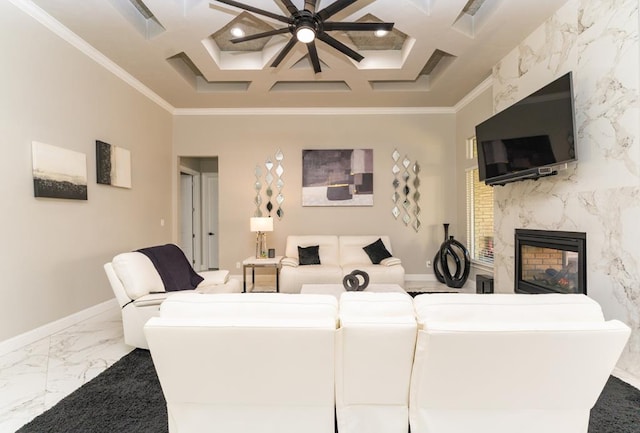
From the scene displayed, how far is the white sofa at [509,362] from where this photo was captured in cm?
128

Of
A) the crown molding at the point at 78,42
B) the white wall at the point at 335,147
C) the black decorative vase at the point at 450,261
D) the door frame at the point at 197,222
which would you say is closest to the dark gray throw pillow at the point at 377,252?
the white wall at the point at 335,147

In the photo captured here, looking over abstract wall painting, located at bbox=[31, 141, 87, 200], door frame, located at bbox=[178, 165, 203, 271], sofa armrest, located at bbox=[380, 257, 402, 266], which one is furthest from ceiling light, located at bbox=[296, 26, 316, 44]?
door frame, located at bbox=[178, 165, 203, 271]

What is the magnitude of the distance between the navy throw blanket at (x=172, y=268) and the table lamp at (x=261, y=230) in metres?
1.45

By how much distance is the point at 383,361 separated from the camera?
4.45ft

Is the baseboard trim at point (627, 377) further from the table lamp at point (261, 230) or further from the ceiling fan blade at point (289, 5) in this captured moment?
the table lamp at point (261, 230)

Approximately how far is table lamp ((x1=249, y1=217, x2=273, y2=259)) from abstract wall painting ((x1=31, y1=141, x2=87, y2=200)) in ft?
7.11

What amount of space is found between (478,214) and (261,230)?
3430 mm

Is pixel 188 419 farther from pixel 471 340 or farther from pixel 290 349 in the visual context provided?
pixel 471 340

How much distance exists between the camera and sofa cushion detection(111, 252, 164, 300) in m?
2.74

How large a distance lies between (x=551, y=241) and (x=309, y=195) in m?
3.61

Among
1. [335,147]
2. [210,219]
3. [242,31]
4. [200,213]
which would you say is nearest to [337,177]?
[335,147]

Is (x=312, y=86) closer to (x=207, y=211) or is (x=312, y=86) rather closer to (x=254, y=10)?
(x=254, y=10)

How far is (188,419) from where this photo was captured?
1489 mm

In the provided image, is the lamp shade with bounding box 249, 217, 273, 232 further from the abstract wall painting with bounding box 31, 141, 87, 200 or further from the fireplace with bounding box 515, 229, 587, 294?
the fireplace with bounding box 515, 229, 587, 294
